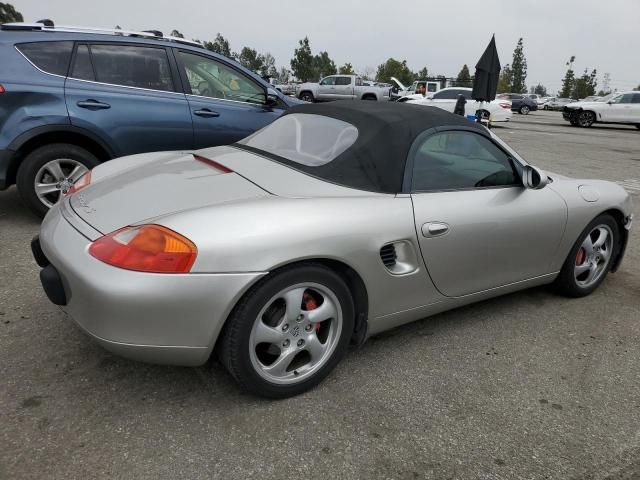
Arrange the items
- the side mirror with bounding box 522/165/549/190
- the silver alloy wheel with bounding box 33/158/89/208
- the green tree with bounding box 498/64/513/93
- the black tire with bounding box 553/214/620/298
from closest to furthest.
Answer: the side mirror with bounding box 522/165/549/190 → the black tire with bounding box 553/214/620/298 → the silver alloy wheel with bounding box 33/158/89/208 → the green tree with bounding box 498/64/513/93

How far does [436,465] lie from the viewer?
6.52ft

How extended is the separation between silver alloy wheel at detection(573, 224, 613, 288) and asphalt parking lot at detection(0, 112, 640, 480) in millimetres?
505

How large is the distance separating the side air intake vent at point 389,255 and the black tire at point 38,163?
318 cm

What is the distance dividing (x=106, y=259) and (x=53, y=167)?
293cm

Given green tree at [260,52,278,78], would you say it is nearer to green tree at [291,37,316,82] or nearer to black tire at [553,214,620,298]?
green tree at [291,37,316,82]

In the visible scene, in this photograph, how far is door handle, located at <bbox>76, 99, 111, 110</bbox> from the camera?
4.44 meters

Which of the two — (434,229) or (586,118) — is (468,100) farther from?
(434,229)

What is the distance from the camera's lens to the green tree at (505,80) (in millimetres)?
88619

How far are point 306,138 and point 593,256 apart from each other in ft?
7.37

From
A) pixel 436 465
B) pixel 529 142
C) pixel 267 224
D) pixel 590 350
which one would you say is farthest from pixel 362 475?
pixel 529 142

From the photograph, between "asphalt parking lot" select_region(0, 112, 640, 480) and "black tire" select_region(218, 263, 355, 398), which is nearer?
"asphalt parking lot" select_region(0, 112, 640, 480)

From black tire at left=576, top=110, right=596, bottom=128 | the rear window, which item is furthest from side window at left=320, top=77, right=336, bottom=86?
the rear window

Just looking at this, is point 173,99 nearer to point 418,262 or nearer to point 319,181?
point 319,181

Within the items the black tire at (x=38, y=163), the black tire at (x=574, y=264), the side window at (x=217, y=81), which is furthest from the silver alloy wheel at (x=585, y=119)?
the black tire at (x=38, y=163)
